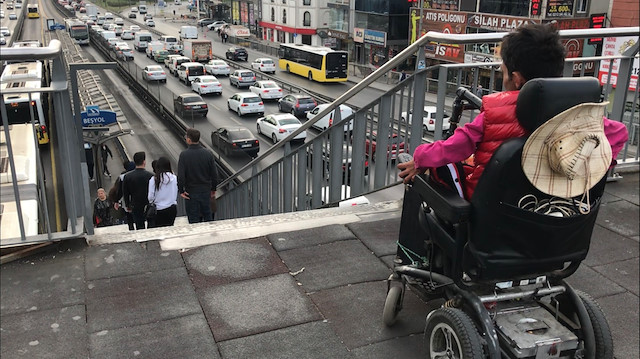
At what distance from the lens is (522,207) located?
2.24m

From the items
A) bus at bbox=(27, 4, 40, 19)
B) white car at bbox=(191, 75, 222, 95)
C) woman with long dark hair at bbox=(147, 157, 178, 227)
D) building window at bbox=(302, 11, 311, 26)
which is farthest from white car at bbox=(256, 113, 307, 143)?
building window at bbox=(302, 11, 311, 26)

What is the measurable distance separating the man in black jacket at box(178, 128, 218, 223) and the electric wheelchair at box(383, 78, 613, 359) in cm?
405

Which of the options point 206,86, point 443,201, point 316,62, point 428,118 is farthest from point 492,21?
point 443,201

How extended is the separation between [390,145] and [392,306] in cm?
204

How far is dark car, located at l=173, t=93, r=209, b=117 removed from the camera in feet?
94.7

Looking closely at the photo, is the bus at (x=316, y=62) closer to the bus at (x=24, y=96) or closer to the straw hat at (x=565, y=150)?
the bus at (x=24, y=96)

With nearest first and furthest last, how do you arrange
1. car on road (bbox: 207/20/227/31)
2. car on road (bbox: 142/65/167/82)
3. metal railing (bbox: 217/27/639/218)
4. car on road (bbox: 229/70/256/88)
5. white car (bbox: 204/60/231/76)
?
metal railing (bbox: 217/27/639/218) → car on road (bbox: 229/70/256/88) → car on road (bbox: 142/65/167/82) → white car (bbox: 204/60/231/76) → car on road (bbox: 207/20/227/31)

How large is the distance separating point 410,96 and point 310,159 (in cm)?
202

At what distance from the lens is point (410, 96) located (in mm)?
4430

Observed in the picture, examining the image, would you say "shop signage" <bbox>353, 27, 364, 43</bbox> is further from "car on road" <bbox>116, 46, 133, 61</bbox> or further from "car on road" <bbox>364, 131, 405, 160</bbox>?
"car on road" <bbox>364, 131, 405, 160</bbox>

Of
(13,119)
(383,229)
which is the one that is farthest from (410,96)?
(13,119)

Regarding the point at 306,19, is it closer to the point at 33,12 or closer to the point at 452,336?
the point at 33,12

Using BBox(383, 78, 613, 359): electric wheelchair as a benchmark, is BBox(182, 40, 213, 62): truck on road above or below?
below

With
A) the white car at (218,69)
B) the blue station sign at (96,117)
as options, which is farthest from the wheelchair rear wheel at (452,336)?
the white car at (218,69)
